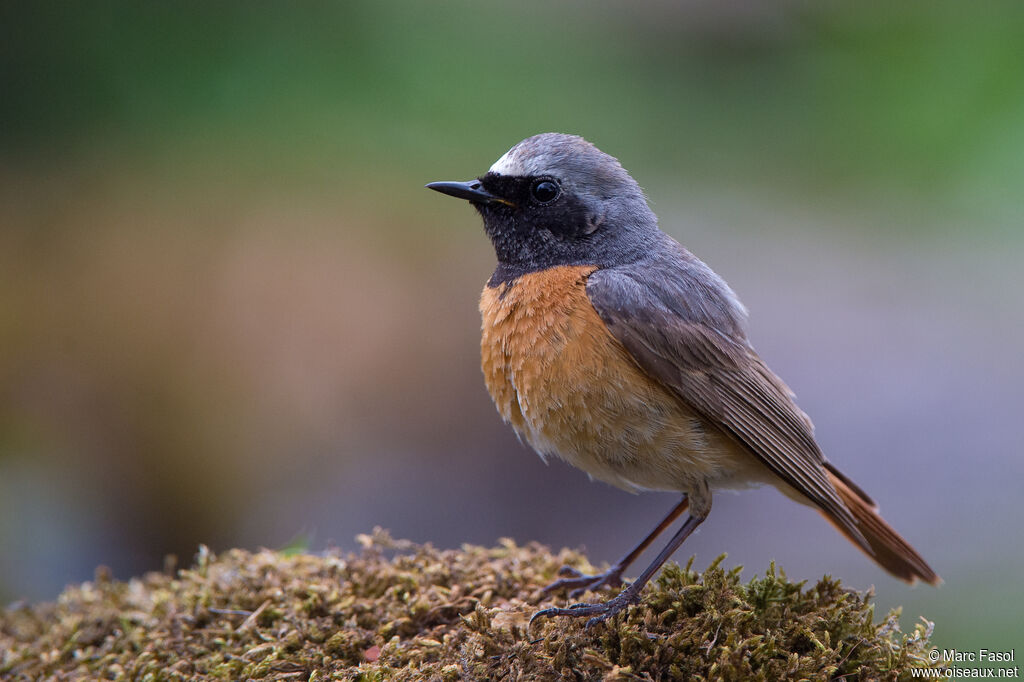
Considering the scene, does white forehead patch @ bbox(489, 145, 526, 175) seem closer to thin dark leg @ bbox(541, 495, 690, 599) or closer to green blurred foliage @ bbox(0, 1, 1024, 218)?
thin dark leg @ bbox(541, 495, 690, 599)

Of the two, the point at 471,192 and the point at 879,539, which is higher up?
the point at 471,192

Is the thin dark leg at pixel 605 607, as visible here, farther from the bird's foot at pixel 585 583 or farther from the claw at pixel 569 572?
the claw at pixel 569 572

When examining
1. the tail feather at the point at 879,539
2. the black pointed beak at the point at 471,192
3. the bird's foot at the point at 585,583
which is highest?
the black pointed beak at the point at 471,192

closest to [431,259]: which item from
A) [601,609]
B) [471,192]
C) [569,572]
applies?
[471,192]

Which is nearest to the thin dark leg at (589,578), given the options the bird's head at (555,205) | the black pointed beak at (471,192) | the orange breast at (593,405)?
the orange breast at (593,405)

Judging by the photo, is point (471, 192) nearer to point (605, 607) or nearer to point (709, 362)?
point (709, 362)

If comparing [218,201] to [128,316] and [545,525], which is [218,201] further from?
[545,525]
